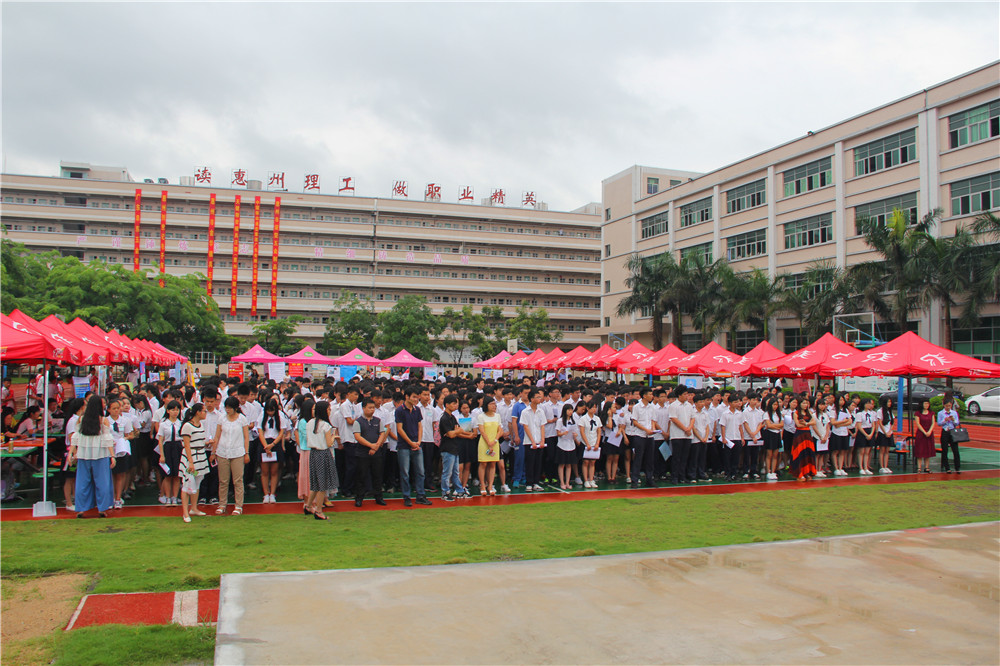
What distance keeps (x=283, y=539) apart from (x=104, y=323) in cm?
2561

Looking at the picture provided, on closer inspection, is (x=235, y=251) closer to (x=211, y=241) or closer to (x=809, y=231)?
(x=211, y=241)

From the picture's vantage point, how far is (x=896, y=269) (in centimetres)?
2872

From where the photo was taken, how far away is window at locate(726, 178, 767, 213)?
41.9 meters

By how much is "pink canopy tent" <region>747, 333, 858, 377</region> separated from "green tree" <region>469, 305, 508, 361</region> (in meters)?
35.9

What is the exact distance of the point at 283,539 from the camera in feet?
26.0

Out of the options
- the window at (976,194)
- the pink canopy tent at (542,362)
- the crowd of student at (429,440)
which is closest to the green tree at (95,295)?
the pink canopy tent at (542,362)

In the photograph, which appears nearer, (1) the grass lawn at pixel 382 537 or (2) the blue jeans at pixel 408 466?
(1) the grass lawn at pixel 382 537

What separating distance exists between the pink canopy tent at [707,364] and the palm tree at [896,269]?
1331 cm

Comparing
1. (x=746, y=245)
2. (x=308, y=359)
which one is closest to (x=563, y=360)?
(x=308, y=359)

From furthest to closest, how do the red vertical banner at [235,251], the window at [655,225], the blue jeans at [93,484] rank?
the red vertical banner at [235,251] → the window at [655,225] → the blue jeans at [93,484]

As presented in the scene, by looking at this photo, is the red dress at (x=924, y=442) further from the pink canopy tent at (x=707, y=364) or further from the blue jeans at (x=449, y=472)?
the blue jeans at (x=449, y=472)

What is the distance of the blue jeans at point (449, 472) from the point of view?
10.7 m

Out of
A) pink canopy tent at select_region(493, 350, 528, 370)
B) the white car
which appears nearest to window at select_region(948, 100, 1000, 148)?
the white car

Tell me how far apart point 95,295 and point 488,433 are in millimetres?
25273
